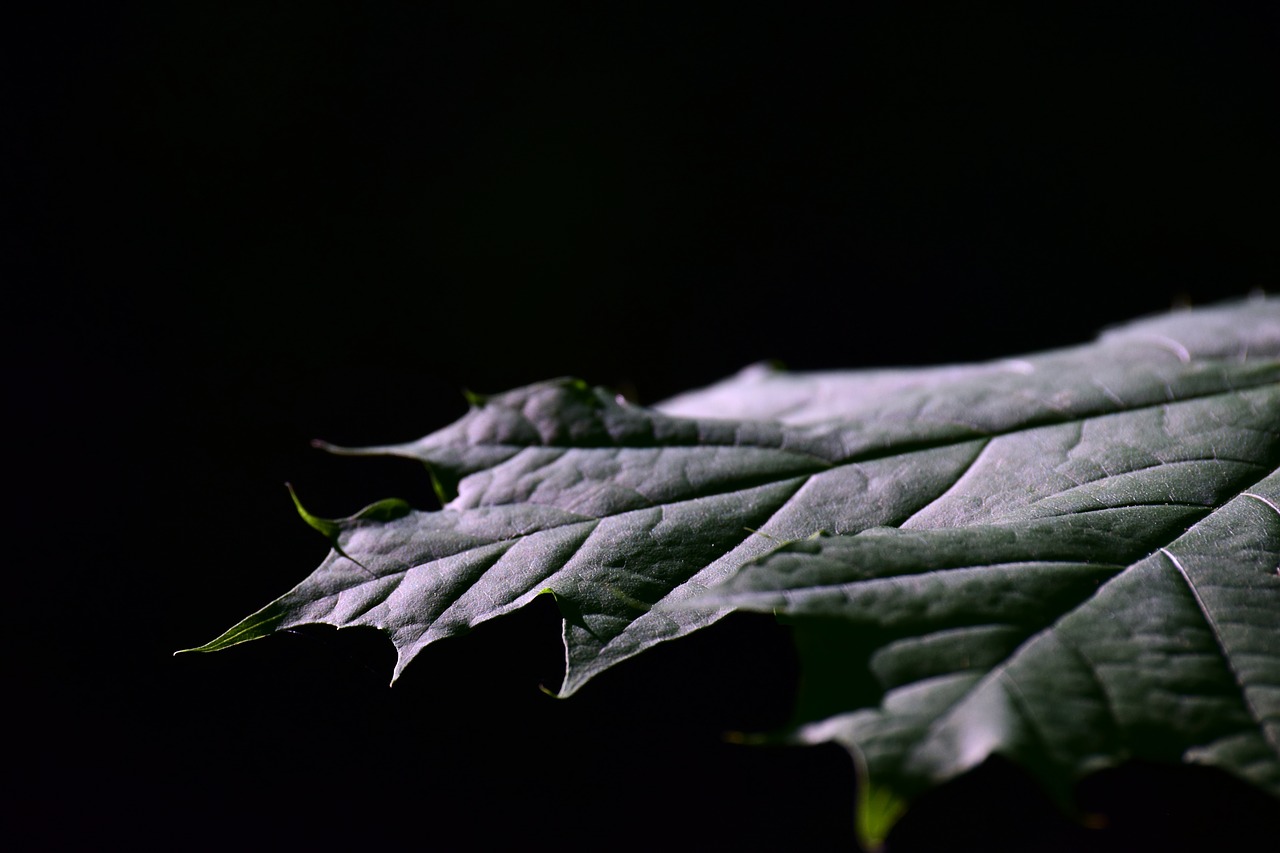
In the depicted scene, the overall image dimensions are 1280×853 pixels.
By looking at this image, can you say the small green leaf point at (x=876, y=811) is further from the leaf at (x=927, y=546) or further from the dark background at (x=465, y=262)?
the dark background at (x=465, y=262)

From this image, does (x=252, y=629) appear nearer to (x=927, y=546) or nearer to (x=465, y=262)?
(x=927, y=546)

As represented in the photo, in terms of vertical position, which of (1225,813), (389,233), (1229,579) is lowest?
(1225,813)

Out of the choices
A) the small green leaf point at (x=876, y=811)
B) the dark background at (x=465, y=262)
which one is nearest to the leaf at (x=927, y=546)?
the small green leaf point at (x=876, y=811)

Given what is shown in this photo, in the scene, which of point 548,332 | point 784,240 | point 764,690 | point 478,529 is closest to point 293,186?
point 548,332

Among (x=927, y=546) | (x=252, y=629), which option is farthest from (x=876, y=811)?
(x=252, y=629)

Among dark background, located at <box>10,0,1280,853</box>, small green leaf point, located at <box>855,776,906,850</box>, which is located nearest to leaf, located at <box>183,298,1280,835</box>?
small green leaf point, located at <box>855,776,906,850</box>

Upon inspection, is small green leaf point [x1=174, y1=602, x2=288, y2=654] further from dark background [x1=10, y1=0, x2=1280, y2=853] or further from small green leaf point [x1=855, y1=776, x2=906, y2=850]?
dark background [x1=10, y1=0, x2=1280, y2=853]

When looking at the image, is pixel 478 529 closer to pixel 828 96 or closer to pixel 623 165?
pixel 623 165
